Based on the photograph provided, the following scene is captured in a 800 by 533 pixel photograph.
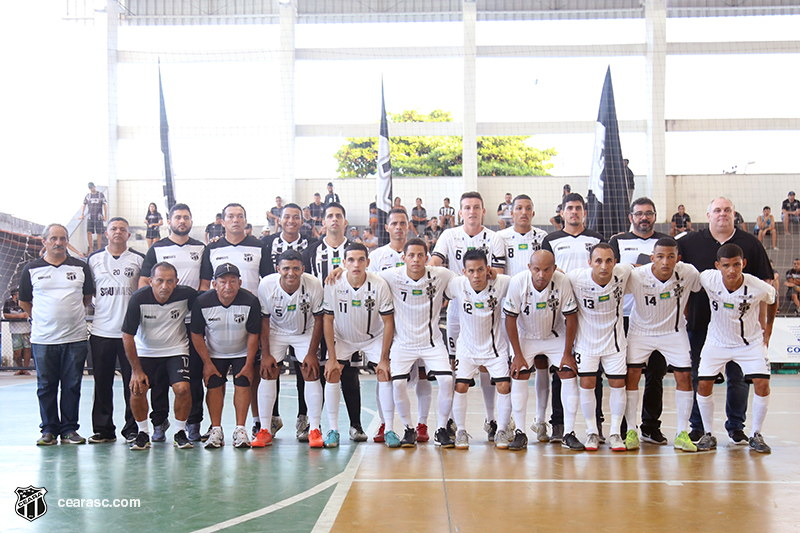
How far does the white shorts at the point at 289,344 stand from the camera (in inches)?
256

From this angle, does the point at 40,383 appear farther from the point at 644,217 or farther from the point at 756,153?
the point at 756,153

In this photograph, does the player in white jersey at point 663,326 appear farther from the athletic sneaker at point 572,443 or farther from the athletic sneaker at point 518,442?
the athletic sneaker at point 518,442

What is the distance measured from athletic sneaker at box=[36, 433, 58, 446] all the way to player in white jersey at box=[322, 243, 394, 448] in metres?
2.67

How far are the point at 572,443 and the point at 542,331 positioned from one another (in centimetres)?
106

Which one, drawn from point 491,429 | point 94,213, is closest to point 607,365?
point 491,429

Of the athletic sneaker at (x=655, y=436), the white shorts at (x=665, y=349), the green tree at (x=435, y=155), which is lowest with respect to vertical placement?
the athletic sneaker at (x=655, y=436)

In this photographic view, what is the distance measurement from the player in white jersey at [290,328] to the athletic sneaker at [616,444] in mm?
2707

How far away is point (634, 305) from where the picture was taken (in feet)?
20.6

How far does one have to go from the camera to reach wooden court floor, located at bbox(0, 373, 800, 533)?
3.95 meters

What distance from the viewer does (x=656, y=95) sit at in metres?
23.0

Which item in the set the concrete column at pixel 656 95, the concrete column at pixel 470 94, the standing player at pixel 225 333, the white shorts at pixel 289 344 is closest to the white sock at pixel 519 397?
the white shorts at pixel 289 344

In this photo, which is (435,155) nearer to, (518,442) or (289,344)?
(289,344)

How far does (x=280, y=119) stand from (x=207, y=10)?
490cm

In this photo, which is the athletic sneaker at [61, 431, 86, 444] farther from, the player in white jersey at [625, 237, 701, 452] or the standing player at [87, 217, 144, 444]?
the player in white jersey at [625, 237, 701, 452]
